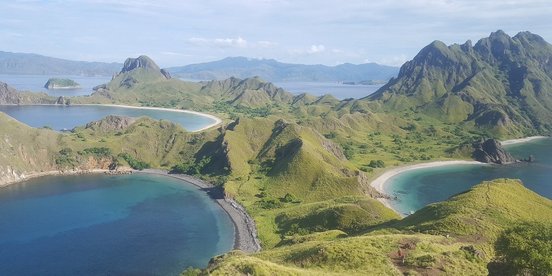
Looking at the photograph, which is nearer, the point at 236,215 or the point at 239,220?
the point at 239,220

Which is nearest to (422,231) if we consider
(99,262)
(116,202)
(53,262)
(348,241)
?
(348,241)

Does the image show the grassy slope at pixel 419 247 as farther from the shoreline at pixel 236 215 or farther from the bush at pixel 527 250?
the shoreline at pixel 236 215

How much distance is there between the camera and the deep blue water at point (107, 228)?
113062 millimetres

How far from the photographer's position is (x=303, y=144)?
636 feet

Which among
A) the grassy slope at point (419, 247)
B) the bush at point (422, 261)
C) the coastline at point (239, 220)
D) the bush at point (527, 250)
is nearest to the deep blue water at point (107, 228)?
the coastline at point (239, 220)

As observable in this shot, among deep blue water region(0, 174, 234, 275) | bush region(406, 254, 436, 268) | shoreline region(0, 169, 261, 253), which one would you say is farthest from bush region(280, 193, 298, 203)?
bush region(406, 254, 436, 268)

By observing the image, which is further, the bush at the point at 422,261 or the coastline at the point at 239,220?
the coastline at the point at 239,220

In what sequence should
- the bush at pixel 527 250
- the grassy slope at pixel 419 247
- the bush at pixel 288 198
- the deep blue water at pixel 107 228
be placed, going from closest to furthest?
the bush at pixel 527 250, the grassy slope at pixel 419 247, the deep blue water at pixel 107 228, the bush at pixel 288 198

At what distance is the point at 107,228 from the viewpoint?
14025cm

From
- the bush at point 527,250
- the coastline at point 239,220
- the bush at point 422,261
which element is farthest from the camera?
the coastline at point 239,220

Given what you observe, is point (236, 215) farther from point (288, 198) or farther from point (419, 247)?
point (419, 247)

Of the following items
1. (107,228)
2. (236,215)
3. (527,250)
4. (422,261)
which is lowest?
(107,228)

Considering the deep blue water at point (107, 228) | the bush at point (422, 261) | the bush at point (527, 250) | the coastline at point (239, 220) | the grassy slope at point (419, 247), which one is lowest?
the deep blue water at point (107, 228)

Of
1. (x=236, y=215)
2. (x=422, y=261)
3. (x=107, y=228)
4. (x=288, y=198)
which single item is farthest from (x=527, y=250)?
(x=107, y=228)
